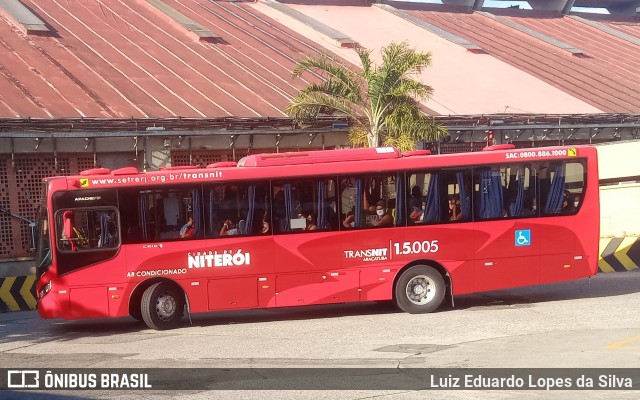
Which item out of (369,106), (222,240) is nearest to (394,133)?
(369,106)

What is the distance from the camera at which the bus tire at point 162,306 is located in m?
17.3

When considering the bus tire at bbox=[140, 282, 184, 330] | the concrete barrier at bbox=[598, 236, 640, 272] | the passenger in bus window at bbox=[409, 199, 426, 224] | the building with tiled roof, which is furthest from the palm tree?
the bus tire at bbox=[140, 282, 184, 330]

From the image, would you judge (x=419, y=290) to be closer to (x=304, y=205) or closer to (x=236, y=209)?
(x=304, y=205)

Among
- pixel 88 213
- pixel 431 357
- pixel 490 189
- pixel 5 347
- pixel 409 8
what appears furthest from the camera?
pixel 409 8

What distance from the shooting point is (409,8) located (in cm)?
4819

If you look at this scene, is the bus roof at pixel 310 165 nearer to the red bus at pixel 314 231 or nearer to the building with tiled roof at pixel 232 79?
the red bus at pixel 314 231

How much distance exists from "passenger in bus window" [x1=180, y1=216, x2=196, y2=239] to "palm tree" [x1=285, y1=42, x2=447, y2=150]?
955cm

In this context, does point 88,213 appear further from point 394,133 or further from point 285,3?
point 285,3

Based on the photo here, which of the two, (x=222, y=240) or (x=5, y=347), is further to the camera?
(x=222, y=240)

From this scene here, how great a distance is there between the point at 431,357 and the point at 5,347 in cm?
752

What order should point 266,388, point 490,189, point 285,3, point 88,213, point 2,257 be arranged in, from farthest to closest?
point 285,3, point 2,257, point 490,189, point 88,213, point 266,388

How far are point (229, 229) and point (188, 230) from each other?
0.80m

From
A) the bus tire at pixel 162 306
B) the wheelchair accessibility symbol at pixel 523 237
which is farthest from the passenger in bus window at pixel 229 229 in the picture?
the wheelchair accessibility symbol at pixel 523 237

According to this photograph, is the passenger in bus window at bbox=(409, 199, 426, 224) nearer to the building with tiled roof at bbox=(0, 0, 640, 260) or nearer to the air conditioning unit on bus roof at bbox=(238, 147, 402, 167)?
the air conditioning unit on bus roof at bbox=(238, 147, 402, 167)
